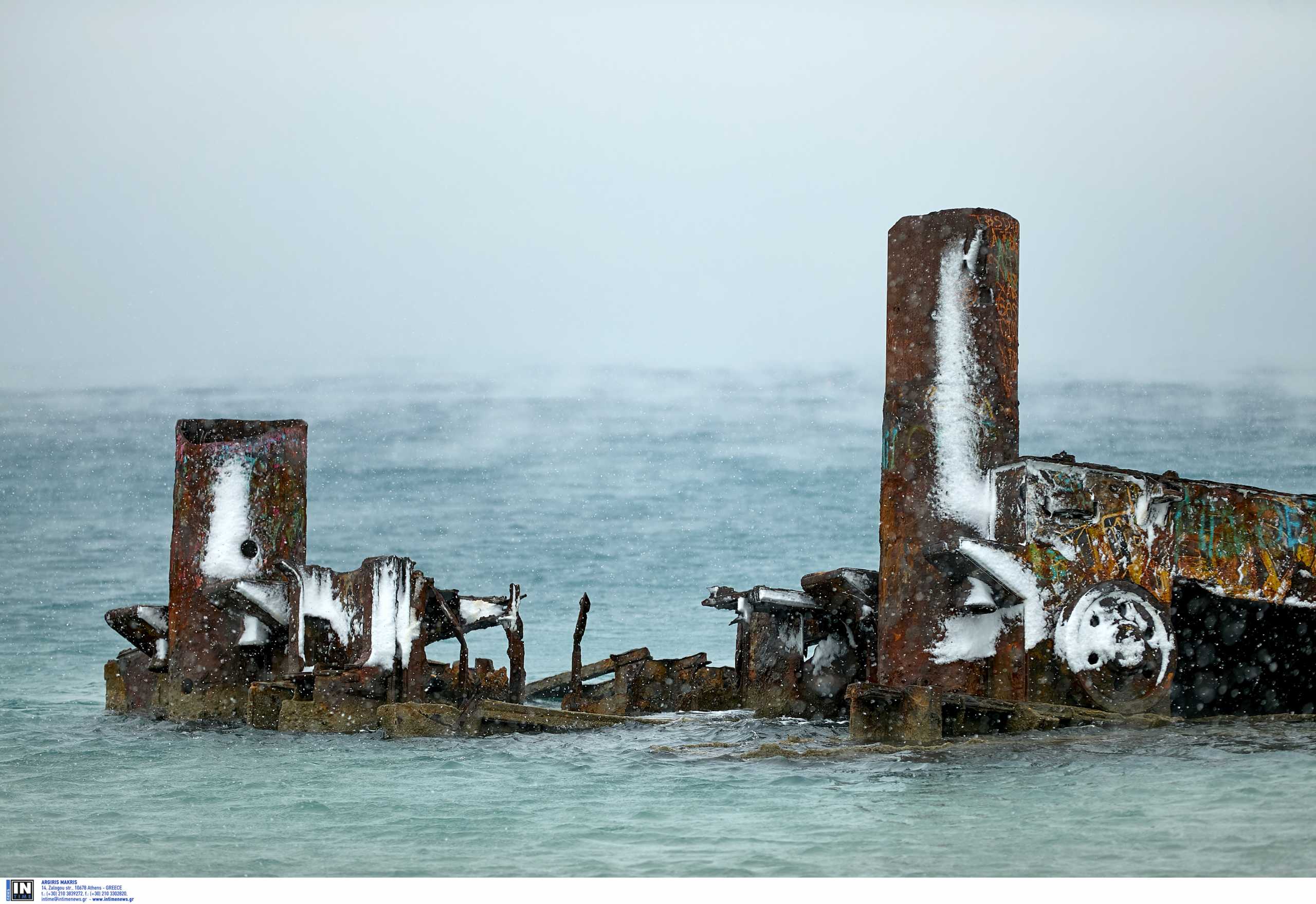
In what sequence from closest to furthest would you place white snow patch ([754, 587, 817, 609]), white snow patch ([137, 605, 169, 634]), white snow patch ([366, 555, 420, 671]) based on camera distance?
white snow patch ([366, 555, 420, 671]), white snow patch ([754, 587, 817, 609]), white snow patch ([137, 605, 169, 634])

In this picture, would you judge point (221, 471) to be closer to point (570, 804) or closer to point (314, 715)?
point (314, 715)

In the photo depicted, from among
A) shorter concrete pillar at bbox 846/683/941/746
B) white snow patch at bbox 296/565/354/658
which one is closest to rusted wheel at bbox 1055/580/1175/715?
shorter concrete pillar at bbox 846/683/941/746

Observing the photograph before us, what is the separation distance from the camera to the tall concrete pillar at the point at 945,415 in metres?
12.1

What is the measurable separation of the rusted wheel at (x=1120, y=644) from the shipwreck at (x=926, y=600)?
0.01 m

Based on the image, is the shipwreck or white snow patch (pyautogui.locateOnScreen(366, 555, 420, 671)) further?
white snow patch (pyautogui.locateOnScreen(366, 555, 420, 671))

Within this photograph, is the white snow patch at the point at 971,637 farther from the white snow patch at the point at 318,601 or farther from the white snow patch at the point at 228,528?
the white snow patch at the point at 228,528

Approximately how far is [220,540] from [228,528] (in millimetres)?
119

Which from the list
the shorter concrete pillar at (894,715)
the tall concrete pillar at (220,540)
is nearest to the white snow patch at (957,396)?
the shorter concrete pillar at (894,715)

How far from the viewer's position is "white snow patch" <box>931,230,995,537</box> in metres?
12.1

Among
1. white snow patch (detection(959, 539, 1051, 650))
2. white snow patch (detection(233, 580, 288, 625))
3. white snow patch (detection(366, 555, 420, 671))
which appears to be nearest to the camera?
white snow patch (detection(959, 539, 1051, 650))

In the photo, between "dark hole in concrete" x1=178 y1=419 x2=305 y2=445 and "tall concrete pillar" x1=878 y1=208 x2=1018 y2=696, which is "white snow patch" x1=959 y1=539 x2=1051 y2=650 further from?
"dark hole in concrete" x1=178 y1=419 x2=305 y2=445

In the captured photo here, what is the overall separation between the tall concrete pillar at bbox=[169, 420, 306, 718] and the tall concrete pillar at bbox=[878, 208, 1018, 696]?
5123mm

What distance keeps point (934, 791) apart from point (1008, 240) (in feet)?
13.9
